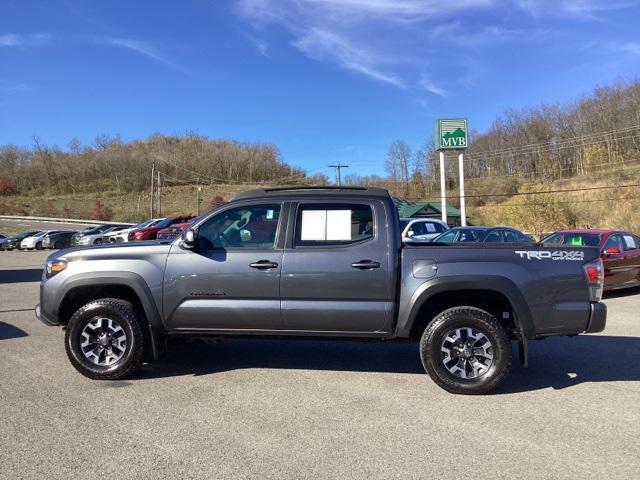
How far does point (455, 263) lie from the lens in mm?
4883

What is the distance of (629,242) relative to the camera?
1166 centimetres

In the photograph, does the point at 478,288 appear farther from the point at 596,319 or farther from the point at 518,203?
the point at 518,203

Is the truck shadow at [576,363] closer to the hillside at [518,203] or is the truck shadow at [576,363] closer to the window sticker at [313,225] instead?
the window sticker at [313,225]

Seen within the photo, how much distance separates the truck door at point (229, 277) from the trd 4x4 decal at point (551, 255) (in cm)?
242

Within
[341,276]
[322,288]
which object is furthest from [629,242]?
[322,288]

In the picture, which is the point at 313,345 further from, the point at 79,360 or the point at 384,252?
the point at 79,360

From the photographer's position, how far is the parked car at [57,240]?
40.5 metres

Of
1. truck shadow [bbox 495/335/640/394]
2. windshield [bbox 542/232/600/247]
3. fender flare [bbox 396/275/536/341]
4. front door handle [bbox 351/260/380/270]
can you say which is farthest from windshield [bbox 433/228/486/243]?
front door handle [bbox 351/260/380/270]

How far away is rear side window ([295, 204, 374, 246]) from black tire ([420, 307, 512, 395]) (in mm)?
1144

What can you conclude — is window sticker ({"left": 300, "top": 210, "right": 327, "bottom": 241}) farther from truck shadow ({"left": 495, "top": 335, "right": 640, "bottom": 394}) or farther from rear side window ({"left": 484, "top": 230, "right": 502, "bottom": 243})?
rear side window ({"left": 484, "top": 230, "right": 502, "bottom": 243})

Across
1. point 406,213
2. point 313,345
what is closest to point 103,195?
point 406,213

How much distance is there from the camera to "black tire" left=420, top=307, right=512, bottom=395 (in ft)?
15.7

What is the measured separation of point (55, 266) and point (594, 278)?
18.3 ft

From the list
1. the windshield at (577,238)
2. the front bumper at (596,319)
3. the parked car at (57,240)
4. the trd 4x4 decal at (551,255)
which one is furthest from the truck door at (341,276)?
the parked car at (57,240)
